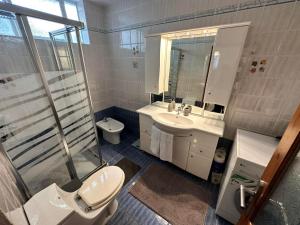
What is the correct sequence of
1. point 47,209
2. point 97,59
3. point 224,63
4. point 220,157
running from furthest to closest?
point 97,59 < point 220,157 < point 224,63 < point 47,209

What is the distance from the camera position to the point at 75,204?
44.4 inches

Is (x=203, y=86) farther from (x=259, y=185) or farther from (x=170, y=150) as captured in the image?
(x=259, y=185)

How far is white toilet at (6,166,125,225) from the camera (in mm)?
889

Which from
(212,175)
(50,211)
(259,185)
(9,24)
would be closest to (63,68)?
(9,24)

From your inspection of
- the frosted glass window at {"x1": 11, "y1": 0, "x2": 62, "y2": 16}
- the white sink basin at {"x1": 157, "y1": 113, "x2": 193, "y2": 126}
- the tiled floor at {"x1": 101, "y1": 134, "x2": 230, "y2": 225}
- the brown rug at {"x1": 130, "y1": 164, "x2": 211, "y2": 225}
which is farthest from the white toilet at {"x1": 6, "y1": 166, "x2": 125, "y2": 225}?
the frosted glass window at {"x1": 11, "y1": 0, "x2": 62, "y2": 16}

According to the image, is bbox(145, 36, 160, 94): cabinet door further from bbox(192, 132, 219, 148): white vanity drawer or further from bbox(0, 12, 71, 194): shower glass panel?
bbox(0, 12, 71, 194): shower glass panel

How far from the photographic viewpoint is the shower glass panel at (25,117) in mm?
1030

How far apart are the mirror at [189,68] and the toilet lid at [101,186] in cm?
135

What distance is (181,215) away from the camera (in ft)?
4.72

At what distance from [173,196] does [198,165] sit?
0.50 m

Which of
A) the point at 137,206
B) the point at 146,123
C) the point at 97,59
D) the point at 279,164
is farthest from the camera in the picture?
the point at 97,59

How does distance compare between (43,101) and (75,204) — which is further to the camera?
→ (43,101)

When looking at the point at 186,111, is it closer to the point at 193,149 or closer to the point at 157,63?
the point at 193,149

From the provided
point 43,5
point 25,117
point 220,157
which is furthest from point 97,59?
point 220,157
